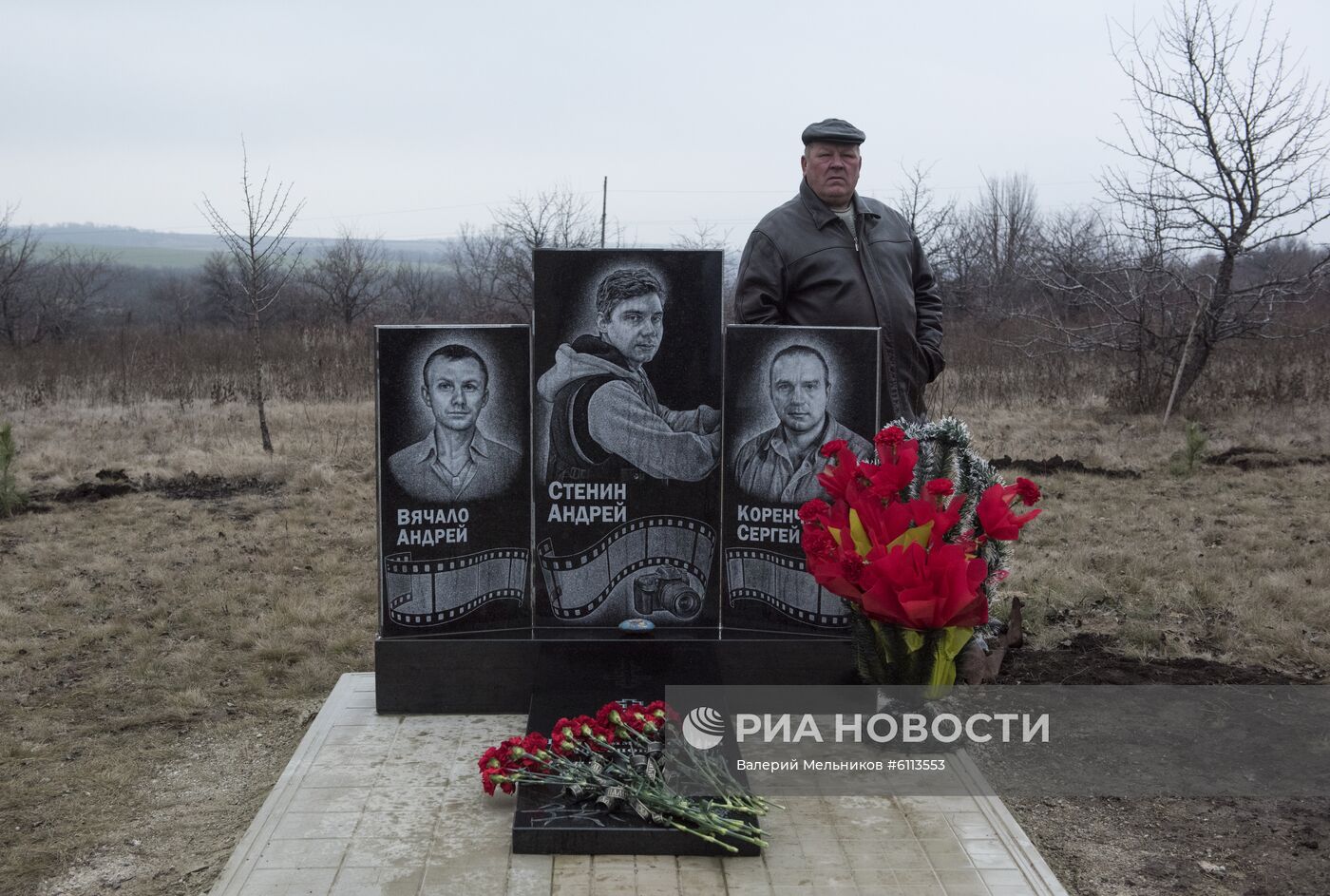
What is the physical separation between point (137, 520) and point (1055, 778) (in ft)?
21.9

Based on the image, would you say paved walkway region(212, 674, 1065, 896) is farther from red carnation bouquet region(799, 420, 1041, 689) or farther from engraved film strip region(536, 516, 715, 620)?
engraved film strip region(536, 516, 715, 620)

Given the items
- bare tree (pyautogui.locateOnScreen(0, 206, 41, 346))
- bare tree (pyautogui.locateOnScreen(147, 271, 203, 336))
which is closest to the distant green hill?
bare tree (pyautogui.locateOnScreen(147, 271, 203, 336))

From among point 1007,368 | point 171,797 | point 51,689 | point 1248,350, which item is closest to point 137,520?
point 51,689

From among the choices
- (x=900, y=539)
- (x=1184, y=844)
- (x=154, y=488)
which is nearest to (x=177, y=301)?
(x=154, y=488)

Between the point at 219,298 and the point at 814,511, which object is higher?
the point at 219,298

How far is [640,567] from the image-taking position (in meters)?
4.76

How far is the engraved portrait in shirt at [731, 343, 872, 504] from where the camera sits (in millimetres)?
4723

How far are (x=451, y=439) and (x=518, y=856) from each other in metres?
1.73

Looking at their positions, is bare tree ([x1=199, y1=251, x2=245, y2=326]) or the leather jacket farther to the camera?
bare tree ([x1=199, y1=251, x2=245, y2=326])

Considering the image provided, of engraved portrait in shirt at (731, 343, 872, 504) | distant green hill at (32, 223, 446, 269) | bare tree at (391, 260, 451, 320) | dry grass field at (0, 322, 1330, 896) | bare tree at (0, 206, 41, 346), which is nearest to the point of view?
dry grass field at (0, 322, 1330, 896)

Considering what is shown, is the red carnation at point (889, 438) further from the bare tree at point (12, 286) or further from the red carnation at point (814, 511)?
the bare tree at point (12, 286)

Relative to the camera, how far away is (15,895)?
354 centimetres

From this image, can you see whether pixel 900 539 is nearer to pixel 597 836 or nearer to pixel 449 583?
pixel 597 836

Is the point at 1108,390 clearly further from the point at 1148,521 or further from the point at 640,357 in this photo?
the point at 640,357
